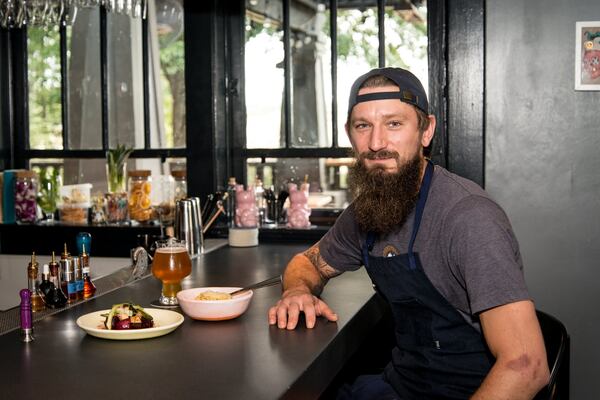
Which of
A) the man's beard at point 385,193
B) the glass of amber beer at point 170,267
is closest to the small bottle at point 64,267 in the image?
the glass of amber beer at point 170,267

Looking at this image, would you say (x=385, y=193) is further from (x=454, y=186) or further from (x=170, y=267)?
(x=170, y=267)

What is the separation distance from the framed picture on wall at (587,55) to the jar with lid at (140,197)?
2.03 m

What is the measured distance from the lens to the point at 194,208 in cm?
344

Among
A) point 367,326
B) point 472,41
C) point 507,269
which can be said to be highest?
point 472,41

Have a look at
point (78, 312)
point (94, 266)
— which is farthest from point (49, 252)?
→ point (78, 312)

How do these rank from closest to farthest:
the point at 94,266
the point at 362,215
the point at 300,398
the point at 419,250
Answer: the point at 300,398 < the point at 419,250 < the point at 362,215 < the point at 94,266

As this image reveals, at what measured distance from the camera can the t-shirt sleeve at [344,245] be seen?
2.54 meters

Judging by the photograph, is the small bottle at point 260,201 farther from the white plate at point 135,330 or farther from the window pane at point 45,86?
the white plate at point 135,330

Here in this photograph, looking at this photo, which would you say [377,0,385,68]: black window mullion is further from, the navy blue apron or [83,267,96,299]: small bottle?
[83,267,96,299]: small bottle

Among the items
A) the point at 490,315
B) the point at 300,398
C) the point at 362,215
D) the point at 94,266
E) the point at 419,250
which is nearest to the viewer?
the point at 300,398

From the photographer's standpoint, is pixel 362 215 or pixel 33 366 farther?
pixel 362 215

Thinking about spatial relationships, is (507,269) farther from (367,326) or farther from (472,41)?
(472,41)

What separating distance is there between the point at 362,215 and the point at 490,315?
574mm

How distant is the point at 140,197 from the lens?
4.02 meters
